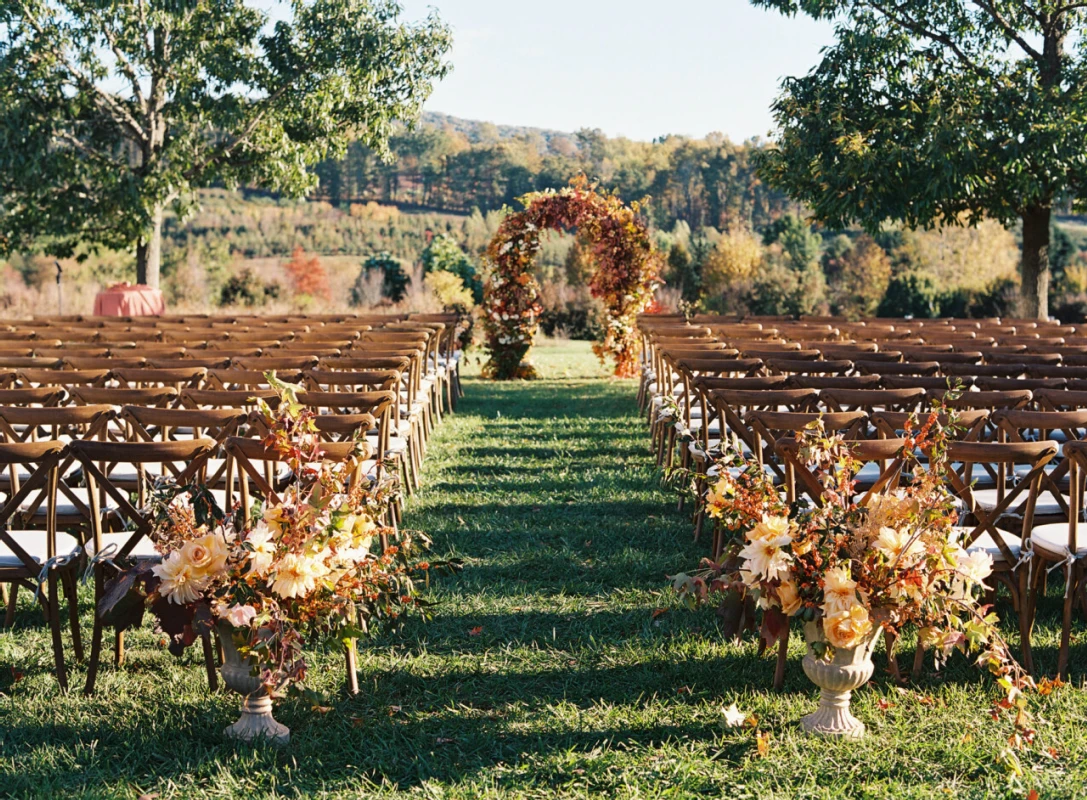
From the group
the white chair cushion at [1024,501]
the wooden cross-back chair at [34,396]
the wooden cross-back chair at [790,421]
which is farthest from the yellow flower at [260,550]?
the white chair cushion at [1024,501]

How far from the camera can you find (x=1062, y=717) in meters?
3.79

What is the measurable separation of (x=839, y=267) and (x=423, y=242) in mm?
25164

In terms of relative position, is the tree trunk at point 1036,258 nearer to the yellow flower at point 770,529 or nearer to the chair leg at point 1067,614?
the chair leg at point 1067,614

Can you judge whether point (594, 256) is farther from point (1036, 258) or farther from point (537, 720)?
point (537, 720)

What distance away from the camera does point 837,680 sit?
3590 mm

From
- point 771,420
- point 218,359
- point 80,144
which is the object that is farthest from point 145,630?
point 80,144

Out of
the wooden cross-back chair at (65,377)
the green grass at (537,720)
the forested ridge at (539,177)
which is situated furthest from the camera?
the forested ridge at (539,177)

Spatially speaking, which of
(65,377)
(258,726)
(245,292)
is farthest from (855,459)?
(245,292)

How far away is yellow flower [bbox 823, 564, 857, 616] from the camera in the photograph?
3443 millimetres

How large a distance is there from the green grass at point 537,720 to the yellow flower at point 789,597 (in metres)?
0.46

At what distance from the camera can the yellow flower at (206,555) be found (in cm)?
352

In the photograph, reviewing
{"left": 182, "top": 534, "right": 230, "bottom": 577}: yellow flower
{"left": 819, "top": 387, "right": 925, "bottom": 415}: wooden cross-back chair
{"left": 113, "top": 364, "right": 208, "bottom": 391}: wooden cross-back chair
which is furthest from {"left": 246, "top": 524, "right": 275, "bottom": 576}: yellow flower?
{"left": 113, "top": 364, "right": 208, "bottom": 391}: wooden cross-back chair

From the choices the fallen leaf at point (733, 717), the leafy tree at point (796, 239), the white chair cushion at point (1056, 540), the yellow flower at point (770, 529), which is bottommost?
the fallen leaf at point (733, 717)

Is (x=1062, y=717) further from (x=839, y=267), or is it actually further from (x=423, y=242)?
(x=423, y=242)
